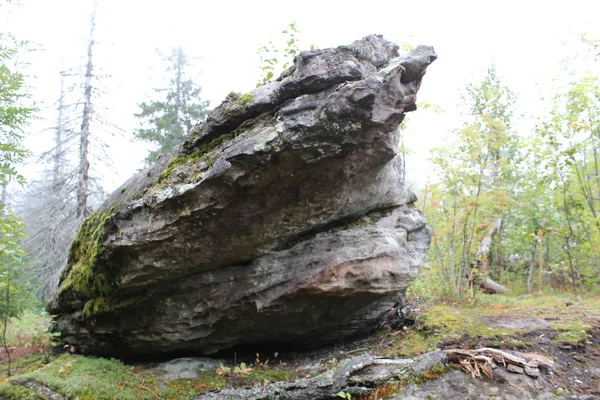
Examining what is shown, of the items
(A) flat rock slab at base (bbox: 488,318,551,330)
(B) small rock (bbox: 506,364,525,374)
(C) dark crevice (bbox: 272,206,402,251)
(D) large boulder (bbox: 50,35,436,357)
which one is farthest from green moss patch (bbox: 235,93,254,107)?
(A) flat rock slab at base (bbox: 488,318,551,330)

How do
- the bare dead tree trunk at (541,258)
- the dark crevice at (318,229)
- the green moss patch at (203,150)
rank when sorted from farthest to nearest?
the bare dead tree trunk at (541,258) → the dark crevice at (318,229) → the green moss patch at (203,150)

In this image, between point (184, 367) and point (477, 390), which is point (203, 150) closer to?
point (184, 367)

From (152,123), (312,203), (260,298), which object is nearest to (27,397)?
(260,298)

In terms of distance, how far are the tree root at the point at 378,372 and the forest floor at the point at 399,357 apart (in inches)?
3.5

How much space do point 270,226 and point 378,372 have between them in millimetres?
2407

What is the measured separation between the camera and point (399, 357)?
4973mm

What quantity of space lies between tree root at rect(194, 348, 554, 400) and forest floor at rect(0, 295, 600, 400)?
0.09 metres

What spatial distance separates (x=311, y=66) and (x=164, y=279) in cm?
378

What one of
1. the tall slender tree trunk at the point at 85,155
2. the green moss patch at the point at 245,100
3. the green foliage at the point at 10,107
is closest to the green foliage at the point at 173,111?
the tall slender tree trunk at the point at 85,155

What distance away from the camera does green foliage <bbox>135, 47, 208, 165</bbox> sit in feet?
68.6

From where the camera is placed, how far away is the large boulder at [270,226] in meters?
4.32

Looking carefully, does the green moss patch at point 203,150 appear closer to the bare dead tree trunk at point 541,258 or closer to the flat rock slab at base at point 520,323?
the flat rock slab at base at point 520,323

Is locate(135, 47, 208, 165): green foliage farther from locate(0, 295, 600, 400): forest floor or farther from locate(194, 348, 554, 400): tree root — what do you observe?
locate(194, 348, 554, 400): tree root

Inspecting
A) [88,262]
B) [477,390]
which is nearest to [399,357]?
[477,390]
